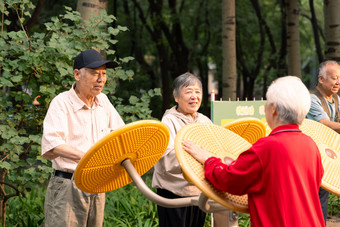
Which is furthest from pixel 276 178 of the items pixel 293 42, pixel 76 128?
pixel 293 42

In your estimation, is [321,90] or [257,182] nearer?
[257,182]

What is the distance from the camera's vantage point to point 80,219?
10.6 feet

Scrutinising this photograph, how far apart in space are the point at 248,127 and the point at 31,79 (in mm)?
2383

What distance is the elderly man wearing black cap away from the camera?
310 centimetres

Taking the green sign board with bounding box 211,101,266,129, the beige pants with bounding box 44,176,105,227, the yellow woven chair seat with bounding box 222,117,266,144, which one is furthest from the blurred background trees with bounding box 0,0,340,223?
the yellow woven chair seat with bounding box 222,117,266,144

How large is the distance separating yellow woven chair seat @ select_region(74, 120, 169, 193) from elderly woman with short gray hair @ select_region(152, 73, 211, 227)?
0.56 meters

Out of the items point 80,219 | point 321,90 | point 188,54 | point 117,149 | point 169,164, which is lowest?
point 80,219

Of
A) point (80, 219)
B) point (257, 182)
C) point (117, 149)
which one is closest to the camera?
point (257, 182)

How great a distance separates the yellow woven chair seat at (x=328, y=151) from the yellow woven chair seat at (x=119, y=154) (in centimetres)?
93

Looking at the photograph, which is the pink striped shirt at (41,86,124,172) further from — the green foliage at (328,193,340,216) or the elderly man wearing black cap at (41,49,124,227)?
the green foliage at (328,193,340,216)

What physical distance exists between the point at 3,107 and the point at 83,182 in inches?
95.5

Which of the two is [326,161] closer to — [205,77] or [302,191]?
[302,191]

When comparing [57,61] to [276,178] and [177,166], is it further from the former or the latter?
[276,178]

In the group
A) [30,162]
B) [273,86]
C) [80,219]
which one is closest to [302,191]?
[273,86]
